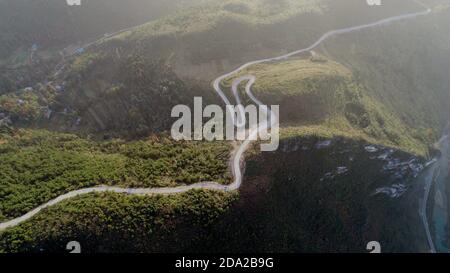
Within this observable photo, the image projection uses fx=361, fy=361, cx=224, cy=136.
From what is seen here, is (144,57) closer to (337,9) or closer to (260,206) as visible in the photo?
(260,206)

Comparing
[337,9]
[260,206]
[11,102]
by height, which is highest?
[337,9]

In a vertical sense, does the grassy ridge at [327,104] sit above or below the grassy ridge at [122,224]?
above

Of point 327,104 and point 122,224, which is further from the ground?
point 327,104

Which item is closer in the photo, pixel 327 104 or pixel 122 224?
pixel 122 224

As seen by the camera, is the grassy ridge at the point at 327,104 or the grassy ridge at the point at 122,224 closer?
the grassy ridge at the point at 122,224

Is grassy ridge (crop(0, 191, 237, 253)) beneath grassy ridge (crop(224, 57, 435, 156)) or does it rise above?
beneath

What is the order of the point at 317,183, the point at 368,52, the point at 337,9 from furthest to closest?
the point at 337,9 < the point at 368,52 < the point at 317,183

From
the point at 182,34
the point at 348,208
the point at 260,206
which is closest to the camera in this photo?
the point at 260,206

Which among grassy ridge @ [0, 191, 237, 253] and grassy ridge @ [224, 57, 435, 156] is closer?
grassy ridge @ [0, 191, 237, 253]

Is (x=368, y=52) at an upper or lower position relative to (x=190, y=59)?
upper

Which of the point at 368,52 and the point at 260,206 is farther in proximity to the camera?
the point at 368,52

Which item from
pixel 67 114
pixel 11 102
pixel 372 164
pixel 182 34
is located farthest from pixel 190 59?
pixel 372 164
